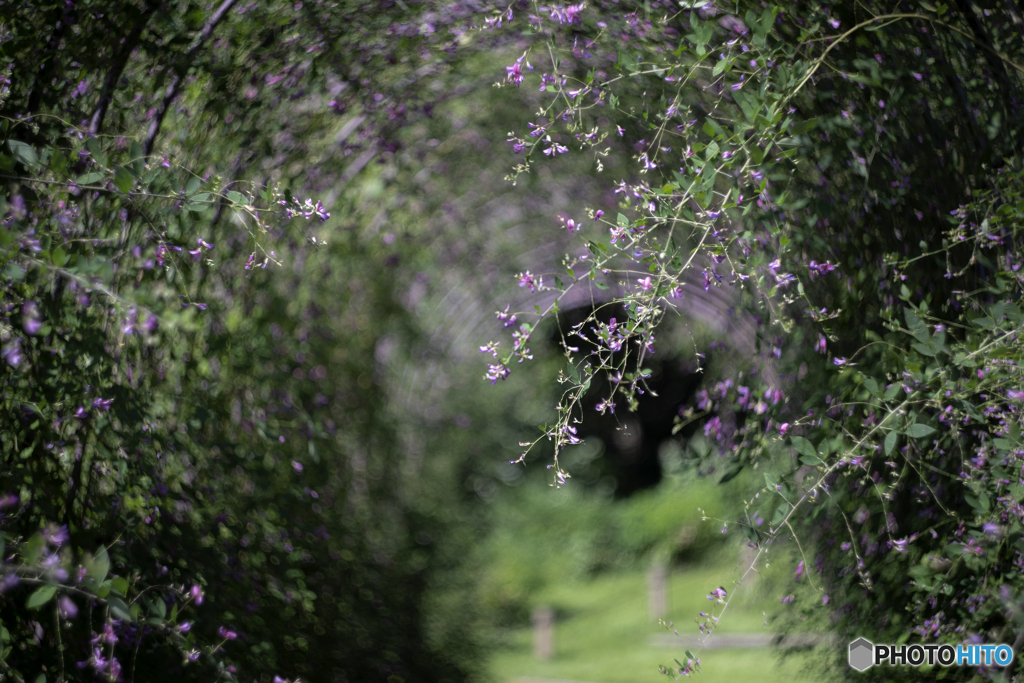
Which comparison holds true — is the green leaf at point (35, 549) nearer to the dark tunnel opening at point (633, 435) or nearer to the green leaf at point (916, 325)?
the green leaf at point (916, 325)

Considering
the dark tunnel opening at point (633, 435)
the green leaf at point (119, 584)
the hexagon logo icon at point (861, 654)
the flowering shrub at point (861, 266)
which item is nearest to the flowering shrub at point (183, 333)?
the green leaf at point (119, 584)

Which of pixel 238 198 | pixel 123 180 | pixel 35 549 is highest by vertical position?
pixel 123 180

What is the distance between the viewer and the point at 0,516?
193 cm

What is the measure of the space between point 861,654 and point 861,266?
1542 mm

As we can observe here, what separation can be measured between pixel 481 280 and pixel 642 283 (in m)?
5.71

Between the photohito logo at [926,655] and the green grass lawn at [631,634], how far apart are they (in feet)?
0.93

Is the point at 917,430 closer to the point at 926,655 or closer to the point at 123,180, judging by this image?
the point at 926,655

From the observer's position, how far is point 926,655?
257cm

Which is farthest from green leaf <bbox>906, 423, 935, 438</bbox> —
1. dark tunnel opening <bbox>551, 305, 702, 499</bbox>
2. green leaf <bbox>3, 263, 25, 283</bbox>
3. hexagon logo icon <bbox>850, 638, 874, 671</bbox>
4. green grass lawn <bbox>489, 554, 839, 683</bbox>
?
dark tunnel opening <bbox>551, 305, 702, 499</bbox>

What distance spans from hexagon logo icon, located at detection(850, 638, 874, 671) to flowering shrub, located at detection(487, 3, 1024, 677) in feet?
0.15

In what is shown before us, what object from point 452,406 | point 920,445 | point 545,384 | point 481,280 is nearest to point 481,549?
point 452,406

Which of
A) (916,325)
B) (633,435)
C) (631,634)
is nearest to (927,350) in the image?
(916,325)

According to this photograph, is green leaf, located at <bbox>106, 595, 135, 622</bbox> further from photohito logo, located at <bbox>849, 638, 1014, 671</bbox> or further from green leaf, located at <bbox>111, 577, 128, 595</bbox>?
photohito logo, located at <bbox>849, 638, 1014, 671</bbox>

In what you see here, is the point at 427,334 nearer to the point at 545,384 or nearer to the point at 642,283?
the point at 545,384
